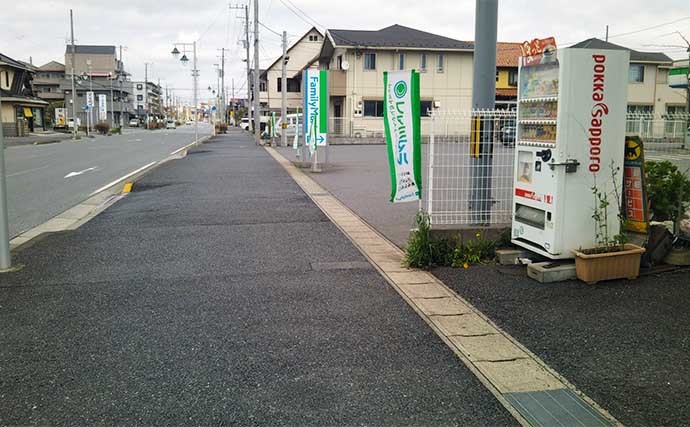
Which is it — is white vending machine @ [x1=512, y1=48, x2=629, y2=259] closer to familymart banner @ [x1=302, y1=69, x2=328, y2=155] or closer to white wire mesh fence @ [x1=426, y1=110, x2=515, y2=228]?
white wire mesh fence @ [x1=426, y1=110, x2=515, y2=228]

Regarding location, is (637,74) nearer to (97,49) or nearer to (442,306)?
(442,306)

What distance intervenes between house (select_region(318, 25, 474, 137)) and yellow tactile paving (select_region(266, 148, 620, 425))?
36.9 meters

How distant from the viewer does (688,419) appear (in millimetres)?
3342

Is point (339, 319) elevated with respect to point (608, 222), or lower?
lower

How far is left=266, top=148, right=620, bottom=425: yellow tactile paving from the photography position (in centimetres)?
383

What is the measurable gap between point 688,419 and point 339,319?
2529 millimetres

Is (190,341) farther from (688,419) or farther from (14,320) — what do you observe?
(688,419)

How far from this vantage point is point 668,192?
667cm

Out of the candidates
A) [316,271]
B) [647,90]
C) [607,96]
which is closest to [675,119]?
[607,96]

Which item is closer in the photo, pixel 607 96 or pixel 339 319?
pixel 339 319

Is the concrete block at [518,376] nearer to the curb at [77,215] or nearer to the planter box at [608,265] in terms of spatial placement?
the planter box at [608,265]

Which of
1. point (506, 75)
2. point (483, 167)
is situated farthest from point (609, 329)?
point (506, 75)

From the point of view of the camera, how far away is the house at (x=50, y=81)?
97.7 metres

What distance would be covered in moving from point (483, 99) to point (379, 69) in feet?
122
